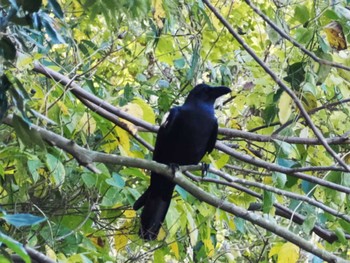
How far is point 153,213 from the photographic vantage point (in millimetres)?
3539

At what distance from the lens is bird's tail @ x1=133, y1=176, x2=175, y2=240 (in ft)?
11.6

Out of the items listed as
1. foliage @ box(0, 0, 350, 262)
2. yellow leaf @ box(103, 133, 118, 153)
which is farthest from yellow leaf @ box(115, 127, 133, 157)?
yellow leaf @ box(103, 133, 118, 153)

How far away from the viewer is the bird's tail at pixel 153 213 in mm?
3521

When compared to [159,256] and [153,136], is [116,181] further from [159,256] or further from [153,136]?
[153,136]

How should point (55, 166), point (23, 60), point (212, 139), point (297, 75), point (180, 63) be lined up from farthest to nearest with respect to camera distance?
point (180, 63), point (212, 139), point (297, 75), point (55, 166), point (23, 60)

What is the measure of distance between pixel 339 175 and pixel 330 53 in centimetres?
51

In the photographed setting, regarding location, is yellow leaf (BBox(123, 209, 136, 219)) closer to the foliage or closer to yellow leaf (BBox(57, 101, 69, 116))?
the foliage

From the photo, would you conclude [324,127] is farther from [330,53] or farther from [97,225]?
[97,225]

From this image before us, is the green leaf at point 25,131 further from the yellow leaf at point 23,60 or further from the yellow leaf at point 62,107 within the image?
the yellow leaf at point 62,107

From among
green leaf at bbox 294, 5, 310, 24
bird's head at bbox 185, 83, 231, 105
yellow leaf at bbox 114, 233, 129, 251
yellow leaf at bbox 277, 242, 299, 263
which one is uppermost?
green leaf at bbox 294, 5, 310, 24

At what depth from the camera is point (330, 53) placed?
309 cm

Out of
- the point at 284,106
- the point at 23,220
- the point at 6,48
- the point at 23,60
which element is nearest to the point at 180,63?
the point at 284,106

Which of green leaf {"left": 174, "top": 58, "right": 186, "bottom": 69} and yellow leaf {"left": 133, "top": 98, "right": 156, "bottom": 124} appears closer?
yellow leaf {"left": 133, "top": 98, "right": 156, "bottom": 124}

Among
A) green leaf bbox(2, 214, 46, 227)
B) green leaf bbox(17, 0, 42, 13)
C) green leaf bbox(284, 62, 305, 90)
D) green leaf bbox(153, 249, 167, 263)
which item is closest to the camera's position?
green leaf bbox(2, 214, 46, 227)
